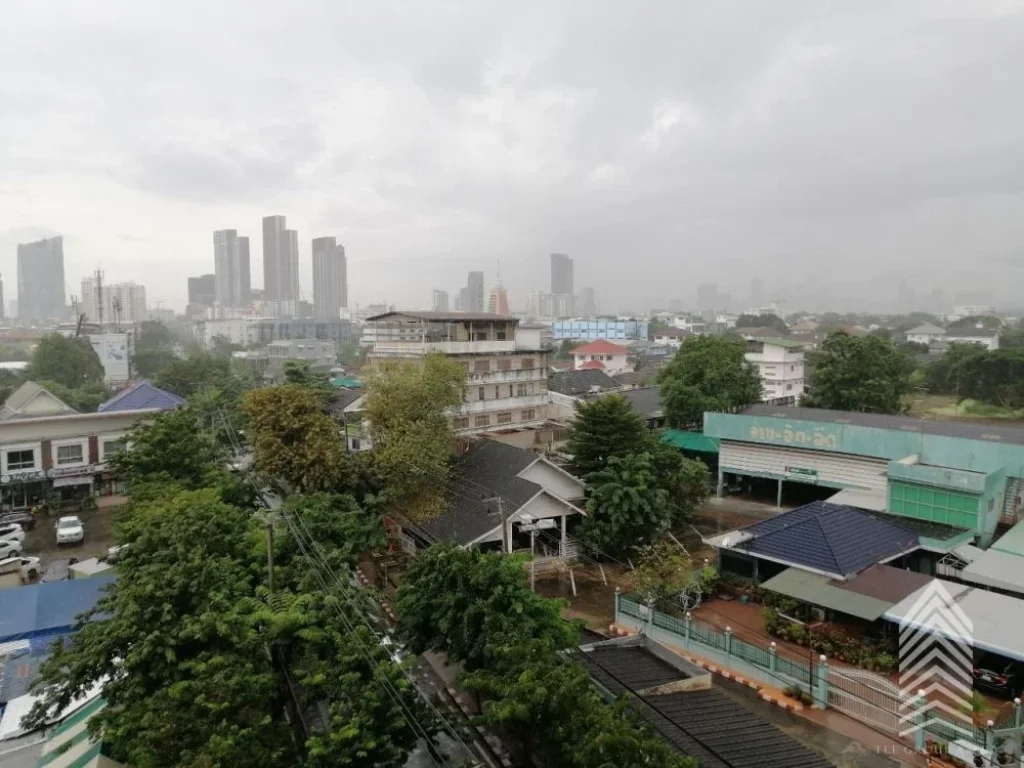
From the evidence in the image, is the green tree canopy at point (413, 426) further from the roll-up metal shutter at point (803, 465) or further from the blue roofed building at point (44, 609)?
the roll-up metal shutter at point (803, 465)

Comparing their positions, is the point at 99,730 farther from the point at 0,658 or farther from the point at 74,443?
the point at 74,443

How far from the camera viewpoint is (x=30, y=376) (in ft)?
166

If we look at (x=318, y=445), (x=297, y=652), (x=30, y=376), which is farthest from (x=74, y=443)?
(x=30, y=376)

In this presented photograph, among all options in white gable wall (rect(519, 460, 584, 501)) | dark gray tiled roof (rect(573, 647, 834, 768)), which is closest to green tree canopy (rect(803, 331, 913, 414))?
white gable wall (rect(519, 460, 584, 501))

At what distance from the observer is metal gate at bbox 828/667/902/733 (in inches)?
402

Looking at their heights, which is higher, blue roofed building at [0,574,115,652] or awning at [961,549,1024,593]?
awning at [961,549,1024,593]

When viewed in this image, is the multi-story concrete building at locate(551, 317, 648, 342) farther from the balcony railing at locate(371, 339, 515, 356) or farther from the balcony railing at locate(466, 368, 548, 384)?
the balcony railing at locate(371, 339, 515, 356)

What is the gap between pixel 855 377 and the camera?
30.8 m

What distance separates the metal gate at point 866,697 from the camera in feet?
33.5

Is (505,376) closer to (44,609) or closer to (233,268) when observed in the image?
(44,609)

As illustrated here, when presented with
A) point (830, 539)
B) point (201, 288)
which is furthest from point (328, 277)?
point (830, 539)

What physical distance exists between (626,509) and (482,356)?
12.2m

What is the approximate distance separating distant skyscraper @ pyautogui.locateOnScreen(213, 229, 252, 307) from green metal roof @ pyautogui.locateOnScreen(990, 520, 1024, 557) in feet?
598

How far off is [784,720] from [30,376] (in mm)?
56131
